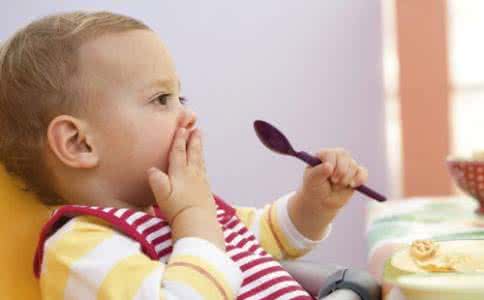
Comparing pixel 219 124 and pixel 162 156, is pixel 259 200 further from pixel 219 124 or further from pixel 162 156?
pixel 162 156

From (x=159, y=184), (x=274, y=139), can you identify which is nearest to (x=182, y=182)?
(x=159, y=184)

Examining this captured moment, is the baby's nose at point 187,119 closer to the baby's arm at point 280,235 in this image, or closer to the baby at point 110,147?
the baby at point 110,147

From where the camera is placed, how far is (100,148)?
673 millimetres

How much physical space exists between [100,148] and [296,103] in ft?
2.83

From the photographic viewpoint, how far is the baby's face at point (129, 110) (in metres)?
0.67

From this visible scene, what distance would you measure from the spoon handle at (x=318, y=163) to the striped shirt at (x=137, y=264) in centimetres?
11

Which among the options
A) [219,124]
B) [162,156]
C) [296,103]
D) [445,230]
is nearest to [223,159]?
[219,124]

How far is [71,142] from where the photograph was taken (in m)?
0.67

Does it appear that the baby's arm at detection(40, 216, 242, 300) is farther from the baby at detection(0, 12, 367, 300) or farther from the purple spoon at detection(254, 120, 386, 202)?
the purple spoon at detection(254, 120, 386, 202)

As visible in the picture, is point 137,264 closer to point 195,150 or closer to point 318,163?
point 195,150

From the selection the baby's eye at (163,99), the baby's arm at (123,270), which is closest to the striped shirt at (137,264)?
the baby's arm at (123,270)

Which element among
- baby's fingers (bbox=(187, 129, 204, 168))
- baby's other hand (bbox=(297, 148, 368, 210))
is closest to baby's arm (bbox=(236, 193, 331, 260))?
baby's other hand (bbox=(297, 148, 368, 210))

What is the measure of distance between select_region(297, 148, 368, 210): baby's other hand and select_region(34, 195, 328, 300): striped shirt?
0.13m

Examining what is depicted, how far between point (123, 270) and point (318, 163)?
285 mm
